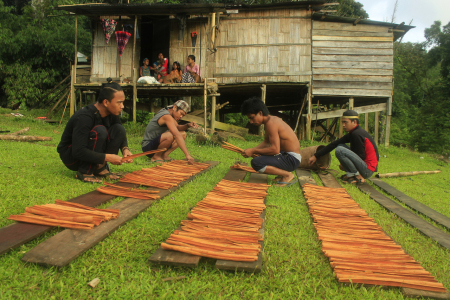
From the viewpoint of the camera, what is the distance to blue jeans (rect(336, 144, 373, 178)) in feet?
13.9

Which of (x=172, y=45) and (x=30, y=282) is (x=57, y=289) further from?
(x=172, y=45)

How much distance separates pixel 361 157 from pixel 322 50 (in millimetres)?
6880

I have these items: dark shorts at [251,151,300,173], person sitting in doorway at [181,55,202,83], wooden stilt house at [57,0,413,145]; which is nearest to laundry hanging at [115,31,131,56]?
wooden stilt house at [57,0,413,145]

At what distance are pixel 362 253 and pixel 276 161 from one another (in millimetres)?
2043

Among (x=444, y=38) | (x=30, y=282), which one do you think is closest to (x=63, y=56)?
(x=30, y=282)

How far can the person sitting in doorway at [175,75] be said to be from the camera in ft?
32.2

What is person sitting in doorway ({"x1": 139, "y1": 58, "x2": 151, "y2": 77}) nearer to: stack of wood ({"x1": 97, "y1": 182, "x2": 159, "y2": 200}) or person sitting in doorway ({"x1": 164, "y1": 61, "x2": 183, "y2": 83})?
person sitting in doorway ({"x1": 164, "y1": 61, "x2": 183, "y2": 83})

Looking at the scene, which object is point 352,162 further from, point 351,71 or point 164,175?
point 351,71

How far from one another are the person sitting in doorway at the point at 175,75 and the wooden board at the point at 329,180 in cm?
635

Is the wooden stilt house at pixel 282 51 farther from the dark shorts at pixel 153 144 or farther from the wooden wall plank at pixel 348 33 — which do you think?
the dark shorts at pixel 153 144

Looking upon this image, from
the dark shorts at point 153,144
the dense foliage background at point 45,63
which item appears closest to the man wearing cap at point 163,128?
the dark shorts at point 153,144

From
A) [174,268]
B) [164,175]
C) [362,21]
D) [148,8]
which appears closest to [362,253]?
[174,268]

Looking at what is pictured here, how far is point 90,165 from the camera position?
339 centimetres

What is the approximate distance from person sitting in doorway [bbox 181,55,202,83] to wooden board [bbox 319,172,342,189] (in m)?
5.93
